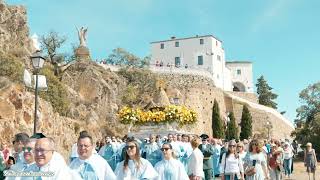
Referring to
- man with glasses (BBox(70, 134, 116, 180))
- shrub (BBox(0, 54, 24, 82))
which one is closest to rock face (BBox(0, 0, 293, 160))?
shrub (BBox(0, 54, 24, 82))

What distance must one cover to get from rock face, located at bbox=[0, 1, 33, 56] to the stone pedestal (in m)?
10.2

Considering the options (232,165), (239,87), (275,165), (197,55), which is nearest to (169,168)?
(232,165)

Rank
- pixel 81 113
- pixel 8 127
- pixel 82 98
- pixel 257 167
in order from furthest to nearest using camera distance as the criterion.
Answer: pixel 82 98 < pixel 81 113 < pixel 8 127 < pixel 257 167

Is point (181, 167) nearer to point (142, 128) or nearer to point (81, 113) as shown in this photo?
point (142, 128)

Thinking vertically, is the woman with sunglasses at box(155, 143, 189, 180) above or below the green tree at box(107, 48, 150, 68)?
below

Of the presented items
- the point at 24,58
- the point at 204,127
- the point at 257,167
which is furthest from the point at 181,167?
the point at 204,127

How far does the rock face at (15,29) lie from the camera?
46.5 metres

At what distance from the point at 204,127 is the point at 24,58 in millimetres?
33855

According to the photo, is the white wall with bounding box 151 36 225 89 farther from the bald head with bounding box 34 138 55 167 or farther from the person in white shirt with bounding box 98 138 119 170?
the bald head with bounding box 34 138 55 167

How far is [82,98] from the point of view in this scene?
54.8m

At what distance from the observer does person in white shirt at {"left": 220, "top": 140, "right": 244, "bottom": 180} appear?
12922 mm

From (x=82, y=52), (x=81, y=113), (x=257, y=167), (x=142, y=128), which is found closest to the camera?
(x=257, y=167)

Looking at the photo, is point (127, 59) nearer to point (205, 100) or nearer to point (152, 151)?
point (205, 100)

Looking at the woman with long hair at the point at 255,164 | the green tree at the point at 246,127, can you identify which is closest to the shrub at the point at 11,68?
the woman with long hair at the point at 255,164
